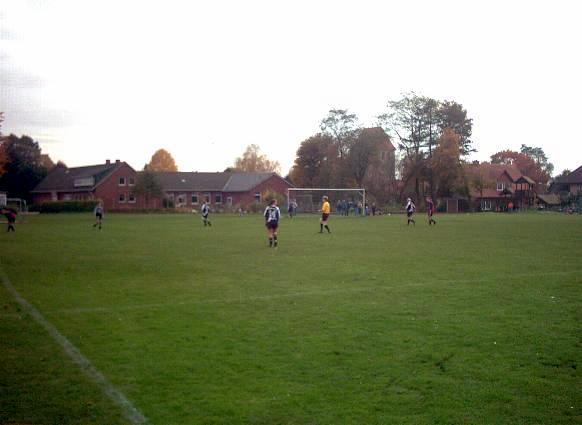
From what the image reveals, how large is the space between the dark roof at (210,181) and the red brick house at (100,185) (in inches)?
227

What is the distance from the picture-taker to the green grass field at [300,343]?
209 inches

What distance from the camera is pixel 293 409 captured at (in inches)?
207

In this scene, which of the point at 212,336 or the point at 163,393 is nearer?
the point at 163,393

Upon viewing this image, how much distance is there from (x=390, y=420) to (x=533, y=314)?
5.22 meters

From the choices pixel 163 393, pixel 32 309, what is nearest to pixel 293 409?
pixel 163 393

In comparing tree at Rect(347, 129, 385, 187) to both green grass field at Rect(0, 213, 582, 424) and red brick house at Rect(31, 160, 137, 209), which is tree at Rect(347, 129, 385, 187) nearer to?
red brick house at Rect(31, 160, 137, 209)

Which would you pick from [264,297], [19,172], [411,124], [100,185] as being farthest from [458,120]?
[264,297]

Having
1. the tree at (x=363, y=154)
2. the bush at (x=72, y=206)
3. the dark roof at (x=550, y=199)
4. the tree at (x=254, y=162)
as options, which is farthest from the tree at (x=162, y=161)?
the dark roof at (x=550, y=199)

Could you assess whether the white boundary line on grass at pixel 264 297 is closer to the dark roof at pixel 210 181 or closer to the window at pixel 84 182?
the dark roof at pixel 210 181

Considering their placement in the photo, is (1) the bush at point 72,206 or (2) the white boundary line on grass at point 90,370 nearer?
(2) the white boundary line on grass at point 90,370

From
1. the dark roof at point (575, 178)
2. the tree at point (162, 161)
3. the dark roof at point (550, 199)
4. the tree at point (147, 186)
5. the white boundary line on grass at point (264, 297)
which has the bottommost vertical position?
the white boundary line on grass at point (264, 297)

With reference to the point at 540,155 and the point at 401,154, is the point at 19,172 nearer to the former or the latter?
the point at 401,154

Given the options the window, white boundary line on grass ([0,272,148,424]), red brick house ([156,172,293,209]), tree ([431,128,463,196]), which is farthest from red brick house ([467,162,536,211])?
white boundary line on grass ([0,272,148,424])

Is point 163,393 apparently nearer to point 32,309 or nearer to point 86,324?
point 86,324
